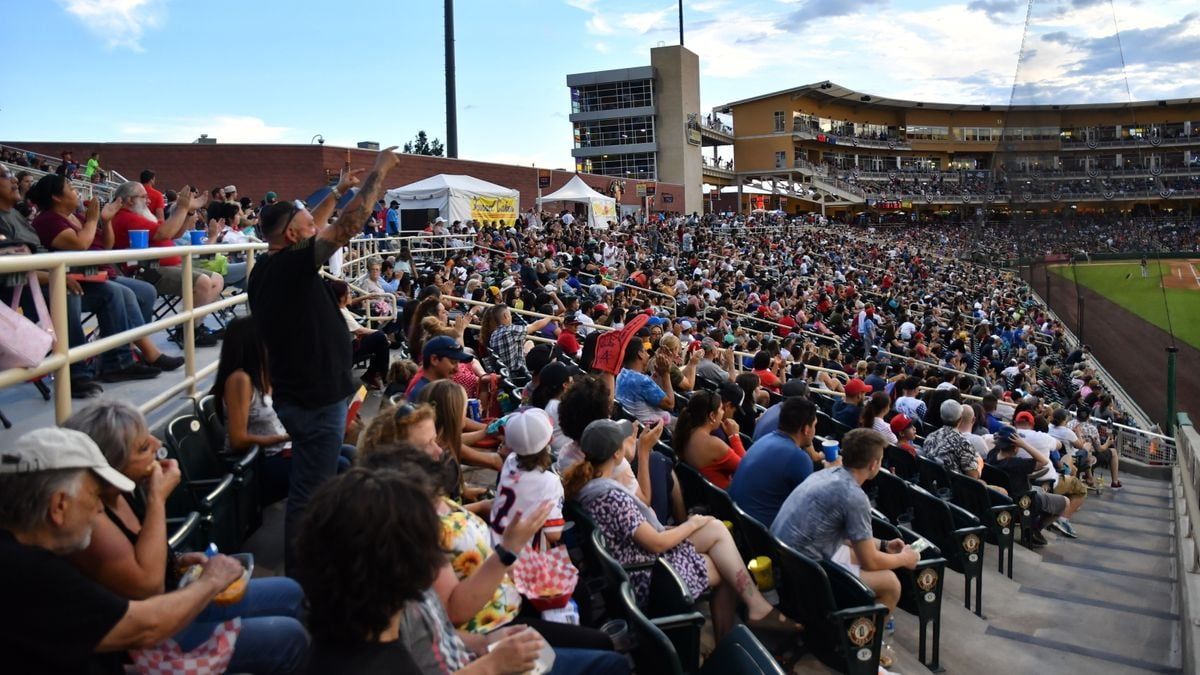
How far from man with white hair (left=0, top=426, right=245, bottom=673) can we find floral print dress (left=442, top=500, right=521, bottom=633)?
0.92 metres

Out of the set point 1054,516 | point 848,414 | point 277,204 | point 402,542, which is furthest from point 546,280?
point 402,542

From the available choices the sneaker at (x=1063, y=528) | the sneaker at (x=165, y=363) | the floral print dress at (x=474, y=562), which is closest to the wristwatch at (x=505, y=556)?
the floral print dress at (x=474, y=562)

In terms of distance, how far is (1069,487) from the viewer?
984 centimetres

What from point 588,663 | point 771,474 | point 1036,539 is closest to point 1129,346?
point 1036,539

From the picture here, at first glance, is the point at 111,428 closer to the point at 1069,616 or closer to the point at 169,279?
the point at 169,279

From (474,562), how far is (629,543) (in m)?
1.13

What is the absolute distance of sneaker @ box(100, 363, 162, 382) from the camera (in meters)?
5.20

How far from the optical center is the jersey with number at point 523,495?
11.6 ft

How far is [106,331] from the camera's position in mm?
5188

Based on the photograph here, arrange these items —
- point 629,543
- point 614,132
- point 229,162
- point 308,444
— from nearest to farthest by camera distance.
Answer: point 308,444 → point 629,543 → point 229,162 → point 614,132

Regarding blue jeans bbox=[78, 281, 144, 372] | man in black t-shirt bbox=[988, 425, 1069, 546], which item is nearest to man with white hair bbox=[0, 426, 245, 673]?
blue jeans bbox=[78, 281, 144, 372]

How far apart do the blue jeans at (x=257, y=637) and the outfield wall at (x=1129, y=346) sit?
18325 millimetres

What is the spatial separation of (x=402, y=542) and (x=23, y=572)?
891mm

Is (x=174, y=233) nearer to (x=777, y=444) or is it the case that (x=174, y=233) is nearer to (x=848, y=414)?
(x=777, y=444)
